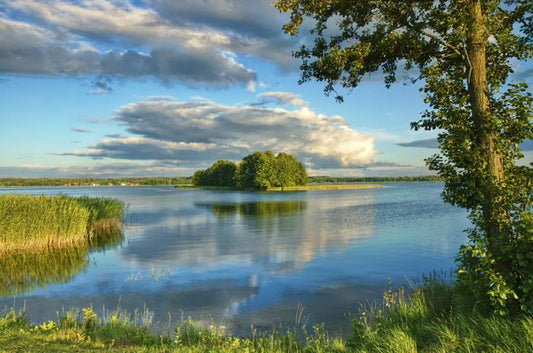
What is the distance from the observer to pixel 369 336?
29.4 feet

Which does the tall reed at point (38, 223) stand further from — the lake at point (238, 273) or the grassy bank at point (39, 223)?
the lake at point (238, 273)

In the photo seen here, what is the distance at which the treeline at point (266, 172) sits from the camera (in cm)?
13038

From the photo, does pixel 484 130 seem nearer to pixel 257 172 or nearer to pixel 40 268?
pixel 40 268

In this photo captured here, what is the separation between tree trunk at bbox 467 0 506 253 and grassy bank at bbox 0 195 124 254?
78.1 ft

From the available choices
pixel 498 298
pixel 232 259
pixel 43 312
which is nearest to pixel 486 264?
pixel 498 298

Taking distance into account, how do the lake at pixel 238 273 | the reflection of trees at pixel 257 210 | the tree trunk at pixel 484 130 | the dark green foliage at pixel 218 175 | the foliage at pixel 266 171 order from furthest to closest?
1. the dark green foliage at pixel 218 175
2. the foliage at pixel 266 171
3. the reflection of trees at pixel 257 210
4. the lake at pixel 238 273
5. the tree trunk at pixel 484 130

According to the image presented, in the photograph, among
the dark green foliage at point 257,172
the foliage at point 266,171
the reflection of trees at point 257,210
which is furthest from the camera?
the foliage at point 266,171

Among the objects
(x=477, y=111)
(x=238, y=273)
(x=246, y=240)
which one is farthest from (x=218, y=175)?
(x=477, y=111)

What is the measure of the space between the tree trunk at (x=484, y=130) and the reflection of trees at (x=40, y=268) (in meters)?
18.2

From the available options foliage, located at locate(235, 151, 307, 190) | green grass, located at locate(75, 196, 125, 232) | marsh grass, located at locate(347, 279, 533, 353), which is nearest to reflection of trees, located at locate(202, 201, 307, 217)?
green grass, located at locate(75, 196, 125, 232)

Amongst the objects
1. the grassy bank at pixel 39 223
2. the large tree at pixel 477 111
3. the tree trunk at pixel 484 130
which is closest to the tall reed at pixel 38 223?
the grassy bank at pixel 39 223

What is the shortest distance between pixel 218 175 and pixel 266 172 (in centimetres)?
4681

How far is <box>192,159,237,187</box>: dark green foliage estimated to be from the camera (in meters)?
163

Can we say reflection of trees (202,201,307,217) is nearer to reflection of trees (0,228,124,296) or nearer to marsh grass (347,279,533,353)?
reflection of trees (0,228,124,296)
